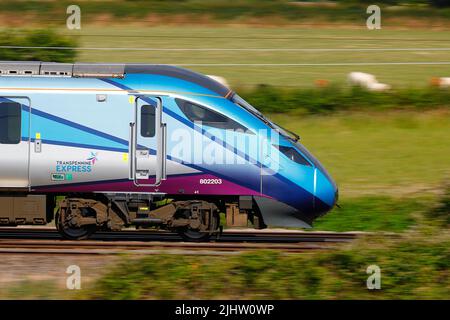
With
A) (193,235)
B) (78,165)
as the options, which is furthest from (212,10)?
(78,165)

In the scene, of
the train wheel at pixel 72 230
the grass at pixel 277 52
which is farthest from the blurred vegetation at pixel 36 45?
the train wheel at pixel 72 230

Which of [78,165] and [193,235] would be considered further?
[193,235]

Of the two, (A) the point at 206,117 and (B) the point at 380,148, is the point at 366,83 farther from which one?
(A) the point at 206,117

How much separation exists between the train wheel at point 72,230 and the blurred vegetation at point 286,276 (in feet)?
17.1

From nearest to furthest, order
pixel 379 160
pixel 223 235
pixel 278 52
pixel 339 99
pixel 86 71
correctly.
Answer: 1. pixel 86 71
2. pixel 223 235
3. pixel 379 160
4. pixel 339 99
5. pixel 278 52

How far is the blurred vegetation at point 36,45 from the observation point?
31.4 m

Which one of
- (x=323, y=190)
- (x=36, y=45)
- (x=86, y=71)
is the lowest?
(x=323, y=190)

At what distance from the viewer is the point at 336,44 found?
41844 mm

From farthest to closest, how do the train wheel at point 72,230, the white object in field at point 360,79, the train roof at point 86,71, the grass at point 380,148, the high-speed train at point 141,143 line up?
the white object in field at point 360,79, the grass at point 380,148, the train wheel at point 72,230, the train roof at point 86,71, the high-speed train at point 141,143

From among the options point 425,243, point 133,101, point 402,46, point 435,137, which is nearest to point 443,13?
point 402,46

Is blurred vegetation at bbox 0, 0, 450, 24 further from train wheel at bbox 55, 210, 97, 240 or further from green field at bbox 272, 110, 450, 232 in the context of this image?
train wheel at bbox 55, 210, 97, 240

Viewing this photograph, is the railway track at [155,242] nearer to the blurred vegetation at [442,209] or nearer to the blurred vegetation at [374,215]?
the blurred vegetation at [374,215]

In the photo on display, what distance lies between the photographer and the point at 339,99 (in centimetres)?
2988

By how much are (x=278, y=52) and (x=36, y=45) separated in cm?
1155
